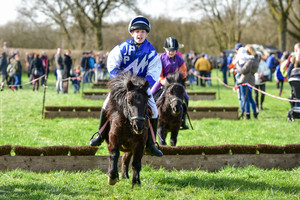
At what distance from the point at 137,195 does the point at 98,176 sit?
1.09m

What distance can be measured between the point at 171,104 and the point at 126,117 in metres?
2.31

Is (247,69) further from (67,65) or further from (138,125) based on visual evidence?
(67,65)

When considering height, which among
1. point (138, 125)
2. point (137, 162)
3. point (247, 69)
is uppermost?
point (247, 69)

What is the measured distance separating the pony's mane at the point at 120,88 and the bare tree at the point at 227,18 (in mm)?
48220

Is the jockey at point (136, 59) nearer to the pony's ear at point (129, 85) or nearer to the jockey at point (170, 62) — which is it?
the pony's ear at point (129, 85)

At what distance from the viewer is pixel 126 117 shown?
5.45 m

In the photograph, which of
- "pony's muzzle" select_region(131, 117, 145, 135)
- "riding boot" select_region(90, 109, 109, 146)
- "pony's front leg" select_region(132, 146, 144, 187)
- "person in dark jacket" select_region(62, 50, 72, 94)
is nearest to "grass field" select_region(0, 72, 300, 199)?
"pony's front leg" select_region(132, 146, 144, 187)

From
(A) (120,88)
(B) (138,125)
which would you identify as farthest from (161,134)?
(B) (138,125)

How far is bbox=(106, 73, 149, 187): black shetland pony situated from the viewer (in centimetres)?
528

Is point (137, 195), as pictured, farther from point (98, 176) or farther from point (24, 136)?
point (24, 136)

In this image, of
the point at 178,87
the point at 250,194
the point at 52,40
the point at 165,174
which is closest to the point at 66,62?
the point at 178,87

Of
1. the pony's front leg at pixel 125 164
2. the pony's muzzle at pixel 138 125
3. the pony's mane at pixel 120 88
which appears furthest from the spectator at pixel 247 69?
the pony's muzzle at pixel 138 125

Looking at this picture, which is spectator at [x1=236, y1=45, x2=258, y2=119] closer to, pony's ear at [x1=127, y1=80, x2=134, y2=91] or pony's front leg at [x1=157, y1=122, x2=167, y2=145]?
pony's front leg at [x1=157, y1=122, x2=167, y2=145]

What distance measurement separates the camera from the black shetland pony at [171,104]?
7.60 meters
